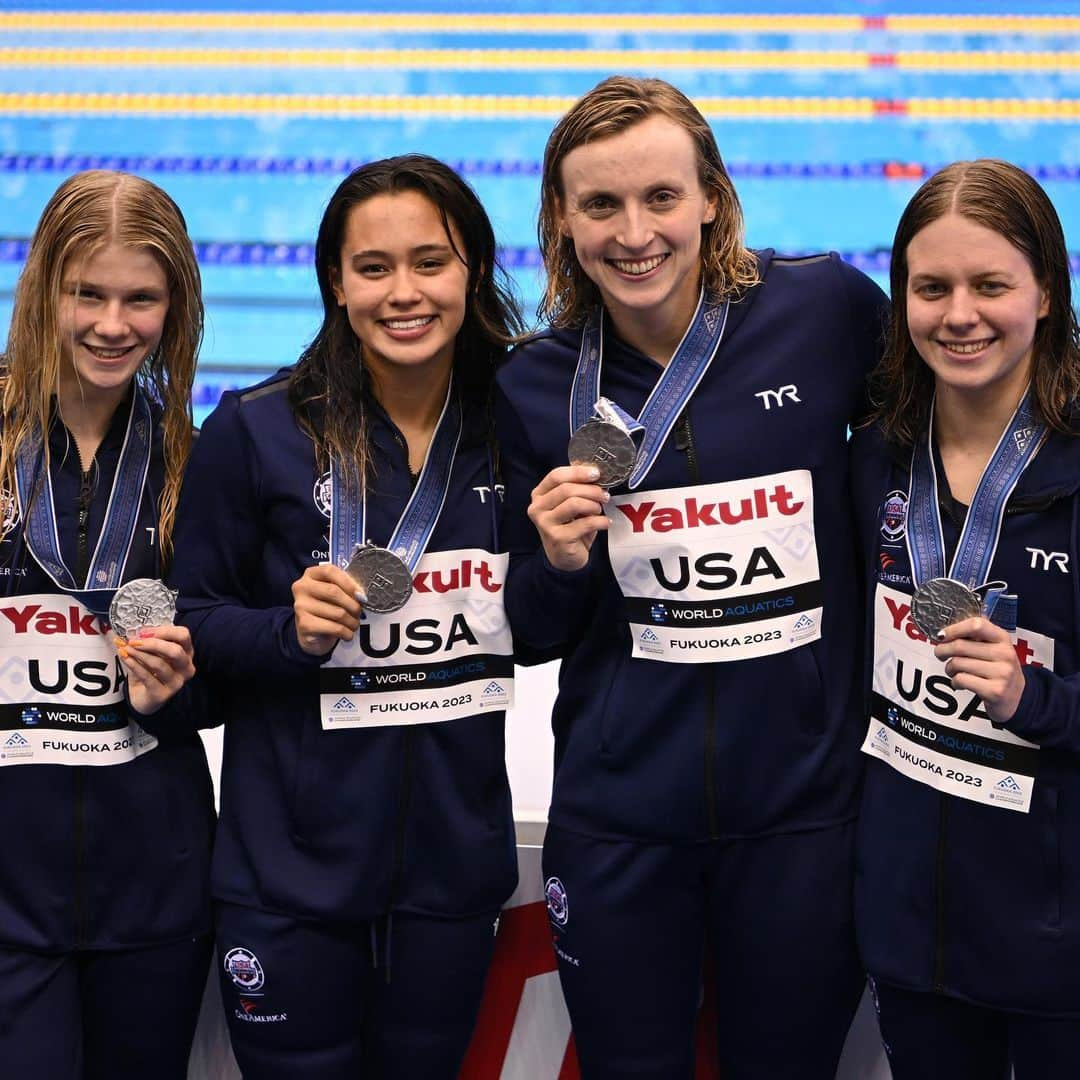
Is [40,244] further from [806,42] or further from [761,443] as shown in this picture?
[806,42]

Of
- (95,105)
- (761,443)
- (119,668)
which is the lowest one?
(119,668)

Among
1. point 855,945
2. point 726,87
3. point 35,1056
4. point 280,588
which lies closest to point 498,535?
point 280,588

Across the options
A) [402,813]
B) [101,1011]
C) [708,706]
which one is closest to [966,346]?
[708,706]

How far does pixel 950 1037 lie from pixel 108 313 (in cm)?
142

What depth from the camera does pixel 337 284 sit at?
2.00 meters

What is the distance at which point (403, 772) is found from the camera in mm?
1918

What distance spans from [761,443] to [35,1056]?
48.1 inches

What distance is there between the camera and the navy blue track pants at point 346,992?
6.27 feet

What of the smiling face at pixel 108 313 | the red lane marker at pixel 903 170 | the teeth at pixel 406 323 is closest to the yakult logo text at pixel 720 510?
the teeth at pixel 406 323

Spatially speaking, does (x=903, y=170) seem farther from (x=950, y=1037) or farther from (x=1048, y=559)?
(x=950, y=1037)

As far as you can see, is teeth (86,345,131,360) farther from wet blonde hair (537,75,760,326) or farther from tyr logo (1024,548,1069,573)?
tyr logo (1024,548,1069,573)

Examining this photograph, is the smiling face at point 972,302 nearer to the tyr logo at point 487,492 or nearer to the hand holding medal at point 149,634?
the tyr logo at point 487,492

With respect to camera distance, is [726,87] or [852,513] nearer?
[852,513]

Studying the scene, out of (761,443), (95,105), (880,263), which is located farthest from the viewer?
(95,105)
